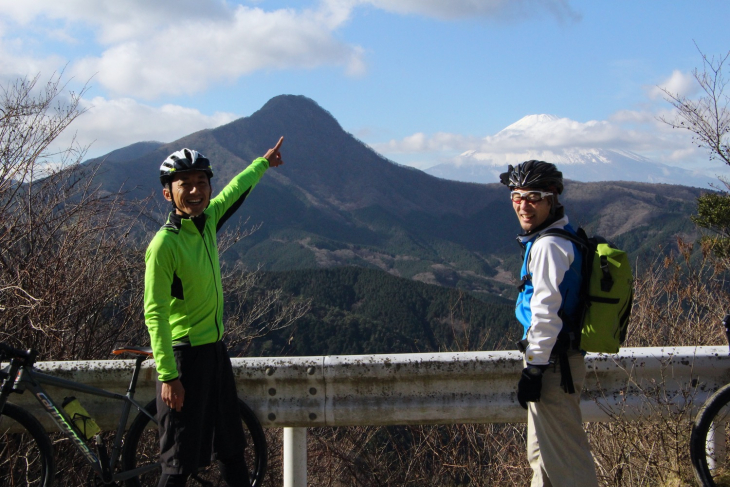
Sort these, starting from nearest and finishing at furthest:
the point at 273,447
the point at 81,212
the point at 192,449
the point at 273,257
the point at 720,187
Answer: the point at 192,449 → the point at 81,212 → the point at 273,447 → the point at 720,187 → the point at 273,257

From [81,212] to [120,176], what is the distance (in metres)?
173

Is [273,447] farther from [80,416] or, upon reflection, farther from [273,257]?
[273,257]

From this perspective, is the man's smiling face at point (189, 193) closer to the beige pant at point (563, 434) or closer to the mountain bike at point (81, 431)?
the mountain bike at point (81, 431)

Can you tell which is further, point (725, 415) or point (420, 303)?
point (420, 303)

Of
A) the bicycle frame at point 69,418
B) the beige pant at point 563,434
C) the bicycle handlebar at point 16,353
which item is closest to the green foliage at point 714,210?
the beige pant at point 563,434

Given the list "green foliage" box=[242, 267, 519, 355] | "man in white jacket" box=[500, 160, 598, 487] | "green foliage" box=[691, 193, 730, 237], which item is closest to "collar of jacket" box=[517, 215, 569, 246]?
"man in white jacket" box=[500, 160, 598, 487]

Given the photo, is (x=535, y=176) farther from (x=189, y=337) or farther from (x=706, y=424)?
(x=189, y=337)

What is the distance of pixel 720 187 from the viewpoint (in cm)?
1078

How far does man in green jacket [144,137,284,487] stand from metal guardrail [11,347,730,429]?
0.90 feet

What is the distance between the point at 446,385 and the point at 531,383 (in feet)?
2.01

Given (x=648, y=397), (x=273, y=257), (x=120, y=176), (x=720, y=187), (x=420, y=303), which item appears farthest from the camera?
(x=120, y=176)

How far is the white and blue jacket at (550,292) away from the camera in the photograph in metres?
2.46

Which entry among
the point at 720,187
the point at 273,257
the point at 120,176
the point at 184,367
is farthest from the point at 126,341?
the point at 120,176

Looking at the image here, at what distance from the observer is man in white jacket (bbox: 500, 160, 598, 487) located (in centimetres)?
248
